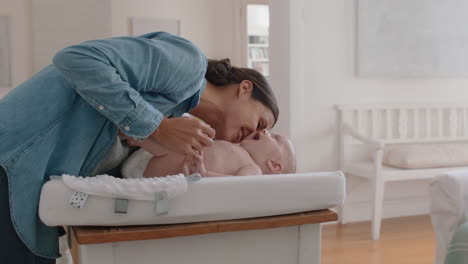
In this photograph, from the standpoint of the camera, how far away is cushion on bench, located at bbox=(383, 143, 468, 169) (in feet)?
A: 12.0

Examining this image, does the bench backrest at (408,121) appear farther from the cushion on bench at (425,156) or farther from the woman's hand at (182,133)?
the woman's hand at (182,133)

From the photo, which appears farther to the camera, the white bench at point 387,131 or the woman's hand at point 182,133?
the white bench at point 387,131

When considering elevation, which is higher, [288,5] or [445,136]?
[288,5]

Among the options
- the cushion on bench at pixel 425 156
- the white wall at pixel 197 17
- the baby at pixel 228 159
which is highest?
the white wall at pixel 197 17

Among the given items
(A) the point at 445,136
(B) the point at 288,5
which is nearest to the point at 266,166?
(B) the point at 288,5

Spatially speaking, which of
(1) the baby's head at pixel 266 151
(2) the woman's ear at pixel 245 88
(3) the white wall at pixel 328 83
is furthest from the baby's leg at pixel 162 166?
(3) the white wall at pixel 328 83

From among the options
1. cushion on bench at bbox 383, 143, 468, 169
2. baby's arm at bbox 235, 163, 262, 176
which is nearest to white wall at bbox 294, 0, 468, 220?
cushion on bench at bbox 383, 143, 468, 169

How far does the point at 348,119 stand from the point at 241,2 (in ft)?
12.1

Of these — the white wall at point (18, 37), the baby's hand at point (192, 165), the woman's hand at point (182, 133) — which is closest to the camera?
the woman's hand at point (182, 133)

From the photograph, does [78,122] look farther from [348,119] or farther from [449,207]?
[348,119]

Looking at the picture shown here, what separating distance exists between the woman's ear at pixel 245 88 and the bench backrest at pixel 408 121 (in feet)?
8.32

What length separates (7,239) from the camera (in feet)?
3.64

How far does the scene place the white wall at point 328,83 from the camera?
3916mm

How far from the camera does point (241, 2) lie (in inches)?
285
